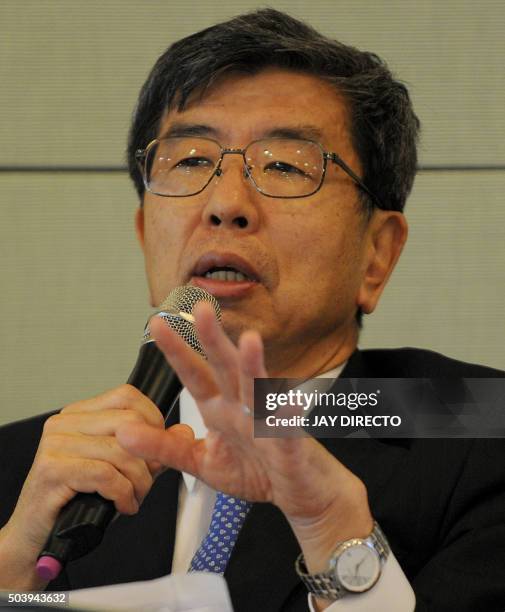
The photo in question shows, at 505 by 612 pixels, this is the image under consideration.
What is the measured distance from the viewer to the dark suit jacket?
1.38 metres

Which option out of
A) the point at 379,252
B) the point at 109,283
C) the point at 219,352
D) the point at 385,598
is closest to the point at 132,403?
the point at 219,352

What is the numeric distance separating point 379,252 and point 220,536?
2.03 ft

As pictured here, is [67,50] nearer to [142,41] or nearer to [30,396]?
[142,41]

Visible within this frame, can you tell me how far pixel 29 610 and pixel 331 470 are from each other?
1.52 ft

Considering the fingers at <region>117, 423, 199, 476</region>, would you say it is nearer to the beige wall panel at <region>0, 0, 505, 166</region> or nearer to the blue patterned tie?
the blue patterned tie

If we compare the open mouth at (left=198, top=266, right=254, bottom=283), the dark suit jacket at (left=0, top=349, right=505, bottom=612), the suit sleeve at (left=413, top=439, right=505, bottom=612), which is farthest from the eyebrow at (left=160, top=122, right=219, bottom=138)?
the suit sleeve at (left=413, top=439, right=505, bottom=612)

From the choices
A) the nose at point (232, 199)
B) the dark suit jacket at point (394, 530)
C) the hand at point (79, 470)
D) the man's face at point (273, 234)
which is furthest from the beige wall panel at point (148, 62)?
the hand at point (79, 470)

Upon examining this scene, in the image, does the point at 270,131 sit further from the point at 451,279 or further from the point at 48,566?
the point at 48,566

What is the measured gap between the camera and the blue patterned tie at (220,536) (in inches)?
57.0

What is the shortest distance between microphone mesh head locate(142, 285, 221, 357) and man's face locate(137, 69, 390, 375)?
17cm

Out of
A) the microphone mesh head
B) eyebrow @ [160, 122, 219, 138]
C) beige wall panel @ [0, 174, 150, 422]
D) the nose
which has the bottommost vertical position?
beige wall panel @ [0, 174, 150, 422]

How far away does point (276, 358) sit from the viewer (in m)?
1.71

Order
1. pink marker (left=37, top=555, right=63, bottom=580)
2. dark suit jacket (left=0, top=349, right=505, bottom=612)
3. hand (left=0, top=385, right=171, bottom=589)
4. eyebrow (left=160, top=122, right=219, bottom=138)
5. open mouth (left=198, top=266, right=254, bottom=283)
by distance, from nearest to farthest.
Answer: pink marker (left=37, top=555, right=63, bottom=580)
hand (left=0, top=385, right=171, bottom=589)
dark suit jacket (left=0, top=349, right=505, bottom=612)
open mouth (left=198, top=266, right=254, bottom=283)
eyebrow (left=160, top=122, right=219, bottom=138)

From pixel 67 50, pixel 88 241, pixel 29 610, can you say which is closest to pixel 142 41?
pixel 67 50
